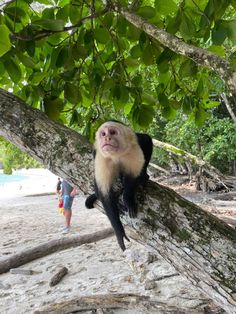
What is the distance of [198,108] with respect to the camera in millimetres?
2678

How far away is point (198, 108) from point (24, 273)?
355 centimetres

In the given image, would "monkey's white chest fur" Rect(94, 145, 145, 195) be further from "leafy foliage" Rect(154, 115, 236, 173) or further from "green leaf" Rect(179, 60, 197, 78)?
"leafy foliage" Rect(154, 115, 236, 173)

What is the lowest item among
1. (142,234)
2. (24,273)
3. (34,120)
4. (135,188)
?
(24,273)

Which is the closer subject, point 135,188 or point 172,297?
point 135,188

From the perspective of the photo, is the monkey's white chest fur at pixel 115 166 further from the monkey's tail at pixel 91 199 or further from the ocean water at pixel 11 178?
the ocean water at pixel 11 178

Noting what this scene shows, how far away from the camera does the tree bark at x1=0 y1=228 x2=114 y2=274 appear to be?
215 inches

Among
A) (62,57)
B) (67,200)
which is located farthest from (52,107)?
(67,200)

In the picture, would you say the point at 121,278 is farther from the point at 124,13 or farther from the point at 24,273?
A: the point at 124,13

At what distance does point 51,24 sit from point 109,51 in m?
0.72

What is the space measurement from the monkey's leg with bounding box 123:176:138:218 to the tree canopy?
0.63 metres

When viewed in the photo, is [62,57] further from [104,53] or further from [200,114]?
[200,114]

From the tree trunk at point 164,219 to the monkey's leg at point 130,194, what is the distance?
31 millimetres

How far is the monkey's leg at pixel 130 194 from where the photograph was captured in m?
1.65

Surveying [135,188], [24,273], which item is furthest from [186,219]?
[24,273]
